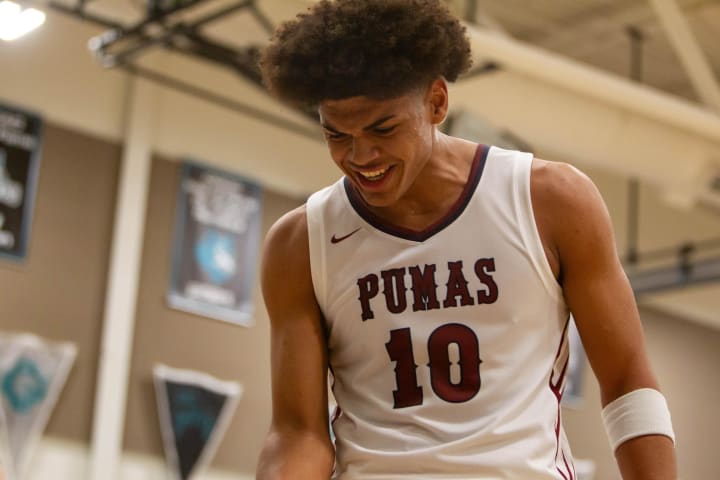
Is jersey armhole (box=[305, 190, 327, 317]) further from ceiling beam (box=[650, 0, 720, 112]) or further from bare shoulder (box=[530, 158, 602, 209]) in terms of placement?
ceiling beam (box=[650, 0, 720, 112])

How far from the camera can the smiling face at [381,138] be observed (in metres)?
2.26

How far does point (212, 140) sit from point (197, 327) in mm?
1378

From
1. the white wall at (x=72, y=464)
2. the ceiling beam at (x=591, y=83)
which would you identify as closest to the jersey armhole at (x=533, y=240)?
the ceiling beam at (x=591, y=83)

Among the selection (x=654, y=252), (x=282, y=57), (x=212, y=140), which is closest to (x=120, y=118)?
(x=212, y=140)

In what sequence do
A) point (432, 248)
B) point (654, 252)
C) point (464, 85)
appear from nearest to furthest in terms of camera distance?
point (432, 248), point (464, 85), point (654, 252)

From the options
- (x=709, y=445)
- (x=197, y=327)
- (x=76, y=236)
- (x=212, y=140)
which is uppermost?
(x=212, y=140)

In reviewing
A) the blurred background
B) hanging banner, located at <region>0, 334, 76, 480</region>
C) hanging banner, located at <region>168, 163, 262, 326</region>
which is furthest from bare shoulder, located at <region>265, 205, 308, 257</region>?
hanging banner, located at <region>168, 163, 262, 326</region>

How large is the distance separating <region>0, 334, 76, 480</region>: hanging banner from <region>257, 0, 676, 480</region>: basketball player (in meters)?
5.64

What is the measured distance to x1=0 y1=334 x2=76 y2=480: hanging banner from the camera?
773cm

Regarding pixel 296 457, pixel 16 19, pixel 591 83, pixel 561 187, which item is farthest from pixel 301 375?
pixel 591 83

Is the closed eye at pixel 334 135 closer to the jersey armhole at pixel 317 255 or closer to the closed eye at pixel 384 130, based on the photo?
the closed eye at pixel 384 130

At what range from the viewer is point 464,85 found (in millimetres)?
7980

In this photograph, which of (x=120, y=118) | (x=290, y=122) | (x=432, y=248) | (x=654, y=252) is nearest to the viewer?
(x=432, y=248)

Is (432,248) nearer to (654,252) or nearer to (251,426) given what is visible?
(251,426)
